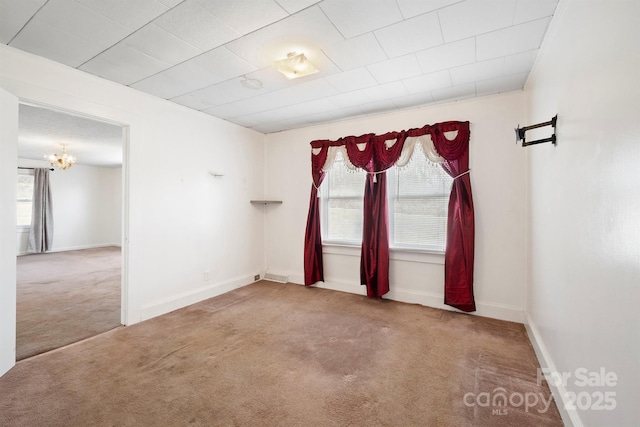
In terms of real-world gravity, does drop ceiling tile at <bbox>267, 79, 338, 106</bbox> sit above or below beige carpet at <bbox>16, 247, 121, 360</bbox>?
above

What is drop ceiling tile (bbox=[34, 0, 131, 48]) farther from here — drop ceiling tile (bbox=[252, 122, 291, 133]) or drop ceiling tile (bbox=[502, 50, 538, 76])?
drop ceiling tile (bbox=[502, 50, 538, 76])

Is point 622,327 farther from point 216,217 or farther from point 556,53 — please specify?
point 216,217

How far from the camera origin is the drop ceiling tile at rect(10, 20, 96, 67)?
1991 millimetres

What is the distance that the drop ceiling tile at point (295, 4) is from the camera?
1.70 metres

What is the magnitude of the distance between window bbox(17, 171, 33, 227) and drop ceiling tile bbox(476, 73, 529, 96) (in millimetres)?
10605

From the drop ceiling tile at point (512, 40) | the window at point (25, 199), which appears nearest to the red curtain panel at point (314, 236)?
the drop ceiling tile at point (512, 40)

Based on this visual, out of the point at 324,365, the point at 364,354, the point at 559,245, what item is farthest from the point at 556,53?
the point at 324,365

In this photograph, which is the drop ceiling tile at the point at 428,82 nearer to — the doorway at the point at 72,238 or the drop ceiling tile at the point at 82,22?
the drop ceiling tile at the point at 82,22

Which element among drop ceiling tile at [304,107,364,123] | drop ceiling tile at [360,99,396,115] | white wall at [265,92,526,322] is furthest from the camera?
drop ceiling tile at [304,107,364,123]

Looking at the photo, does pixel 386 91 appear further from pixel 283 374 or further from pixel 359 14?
pixel 283 374

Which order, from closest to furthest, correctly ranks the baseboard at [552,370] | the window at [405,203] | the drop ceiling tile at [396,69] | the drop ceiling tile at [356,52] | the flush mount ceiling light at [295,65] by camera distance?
1. the baseboard at [552,370]
2. the drop ceiling tile at [356,52]
3. the flush mount ceiling light at [295,65]
4. the drop ceiling tile at [396,69]
5. the window at [405,203]

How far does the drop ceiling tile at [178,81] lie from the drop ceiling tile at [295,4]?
115 centimetres

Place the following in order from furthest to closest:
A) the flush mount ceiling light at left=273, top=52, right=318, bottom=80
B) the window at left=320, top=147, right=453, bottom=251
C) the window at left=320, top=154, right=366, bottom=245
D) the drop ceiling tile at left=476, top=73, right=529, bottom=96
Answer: the window at left=320, top=154, right=366, bottom=245, the window at left=320, top=147, right=453, bottom=251, the drop ceiling tile at left=476, top=73, right=529, bottom=96, the flush mount ceiling light at left=273, top=52, right=318, bottom=80

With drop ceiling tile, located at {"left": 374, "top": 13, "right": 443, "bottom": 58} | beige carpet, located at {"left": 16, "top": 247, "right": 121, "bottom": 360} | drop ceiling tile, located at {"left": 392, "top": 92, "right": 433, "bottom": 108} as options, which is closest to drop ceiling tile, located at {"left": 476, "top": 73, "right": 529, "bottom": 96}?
drop ceiling tile, located at {"left": 392, "top": 92, "right": 433, "bottom": 108}
